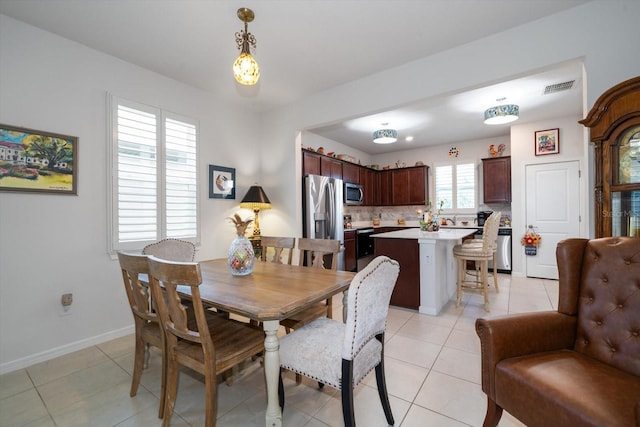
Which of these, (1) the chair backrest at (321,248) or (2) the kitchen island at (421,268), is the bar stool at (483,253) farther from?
(1) the chair backrest at (321,248)

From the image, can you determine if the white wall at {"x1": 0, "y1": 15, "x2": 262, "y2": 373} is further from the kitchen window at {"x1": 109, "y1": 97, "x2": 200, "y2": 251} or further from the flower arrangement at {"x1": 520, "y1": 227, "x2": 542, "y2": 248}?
the flower arrangement at {"x1": 520, "y1": 227, "x2": 542, "y2": 248}

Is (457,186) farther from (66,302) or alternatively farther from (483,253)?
(66,302)

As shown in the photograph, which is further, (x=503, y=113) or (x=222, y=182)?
(x=222, y=182)

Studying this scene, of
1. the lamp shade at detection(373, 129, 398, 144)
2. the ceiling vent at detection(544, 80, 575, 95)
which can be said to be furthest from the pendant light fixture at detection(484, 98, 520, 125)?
the lamp shade at detection(373, 129, 398, 144)

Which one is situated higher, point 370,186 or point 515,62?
point 515,62

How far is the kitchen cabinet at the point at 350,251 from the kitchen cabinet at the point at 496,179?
274 centimetres

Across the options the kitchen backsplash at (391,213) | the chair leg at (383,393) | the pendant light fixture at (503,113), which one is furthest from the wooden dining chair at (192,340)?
the kitchen backsplash at (391,213)

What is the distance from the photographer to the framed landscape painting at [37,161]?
7.06 feet

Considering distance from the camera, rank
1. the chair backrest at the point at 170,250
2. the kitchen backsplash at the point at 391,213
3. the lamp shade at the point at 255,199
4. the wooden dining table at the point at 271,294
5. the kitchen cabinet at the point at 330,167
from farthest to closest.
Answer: the kitchen backsplash at the point at 391,213, the kitchen cabinet at the point at 330,167, the lamp shade at the point at 255,199, the chair backrest at the point at 170,250, the wooden dining table at the point at 271,294

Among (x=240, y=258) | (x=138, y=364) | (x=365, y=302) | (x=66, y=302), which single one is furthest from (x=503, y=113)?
(x=66, y=302)

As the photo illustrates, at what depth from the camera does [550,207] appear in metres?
4.58

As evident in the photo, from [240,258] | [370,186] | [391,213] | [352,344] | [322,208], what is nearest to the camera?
[352,344]

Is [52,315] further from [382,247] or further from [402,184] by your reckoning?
[402,184]

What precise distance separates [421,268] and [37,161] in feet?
12.6
